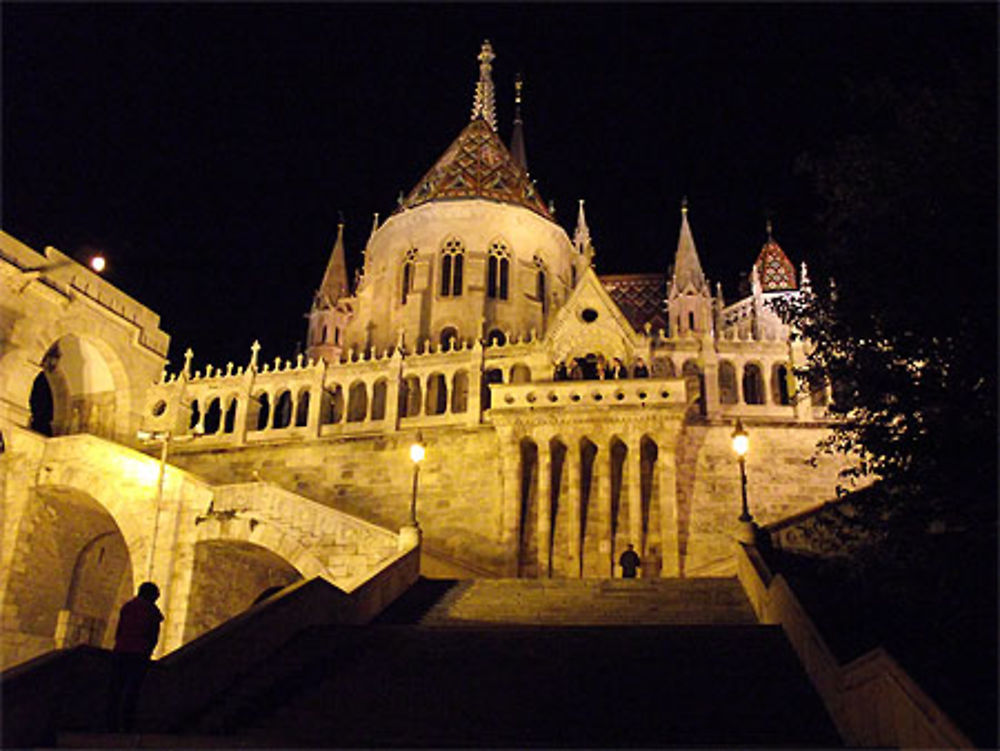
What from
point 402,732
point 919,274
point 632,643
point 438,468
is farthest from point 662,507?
point 402,732

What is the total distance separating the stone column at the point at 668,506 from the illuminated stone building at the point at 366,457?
5cm

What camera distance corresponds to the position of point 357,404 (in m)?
29.3

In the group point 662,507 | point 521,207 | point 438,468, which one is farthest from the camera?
point 521,207

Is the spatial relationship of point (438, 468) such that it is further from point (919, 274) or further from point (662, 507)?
point (919, 274)

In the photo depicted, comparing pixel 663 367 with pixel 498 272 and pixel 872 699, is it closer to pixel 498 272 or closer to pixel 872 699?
pixel 498 272

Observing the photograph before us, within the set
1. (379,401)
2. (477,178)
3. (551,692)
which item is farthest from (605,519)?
(477,178)

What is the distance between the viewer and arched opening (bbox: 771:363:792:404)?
25453mm

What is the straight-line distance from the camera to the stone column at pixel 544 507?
69.6 feet

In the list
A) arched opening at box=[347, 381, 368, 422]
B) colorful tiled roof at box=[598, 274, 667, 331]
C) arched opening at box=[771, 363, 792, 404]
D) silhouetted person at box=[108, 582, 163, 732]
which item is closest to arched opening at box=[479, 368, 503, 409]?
arched opening at box=[347, 381, 368, 422]

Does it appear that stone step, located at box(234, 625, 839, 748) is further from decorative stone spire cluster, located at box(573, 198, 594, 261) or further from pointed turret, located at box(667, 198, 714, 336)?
decorative stone spire cluster, located at box(573, 198, 594, 261)

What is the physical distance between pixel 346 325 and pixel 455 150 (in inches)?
349

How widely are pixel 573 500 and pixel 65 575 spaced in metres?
13.9

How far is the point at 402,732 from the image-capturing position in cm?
826

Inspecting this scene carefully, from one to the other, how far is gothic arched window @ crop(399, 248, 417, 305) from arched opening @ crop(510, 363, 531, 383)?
30.5ft
